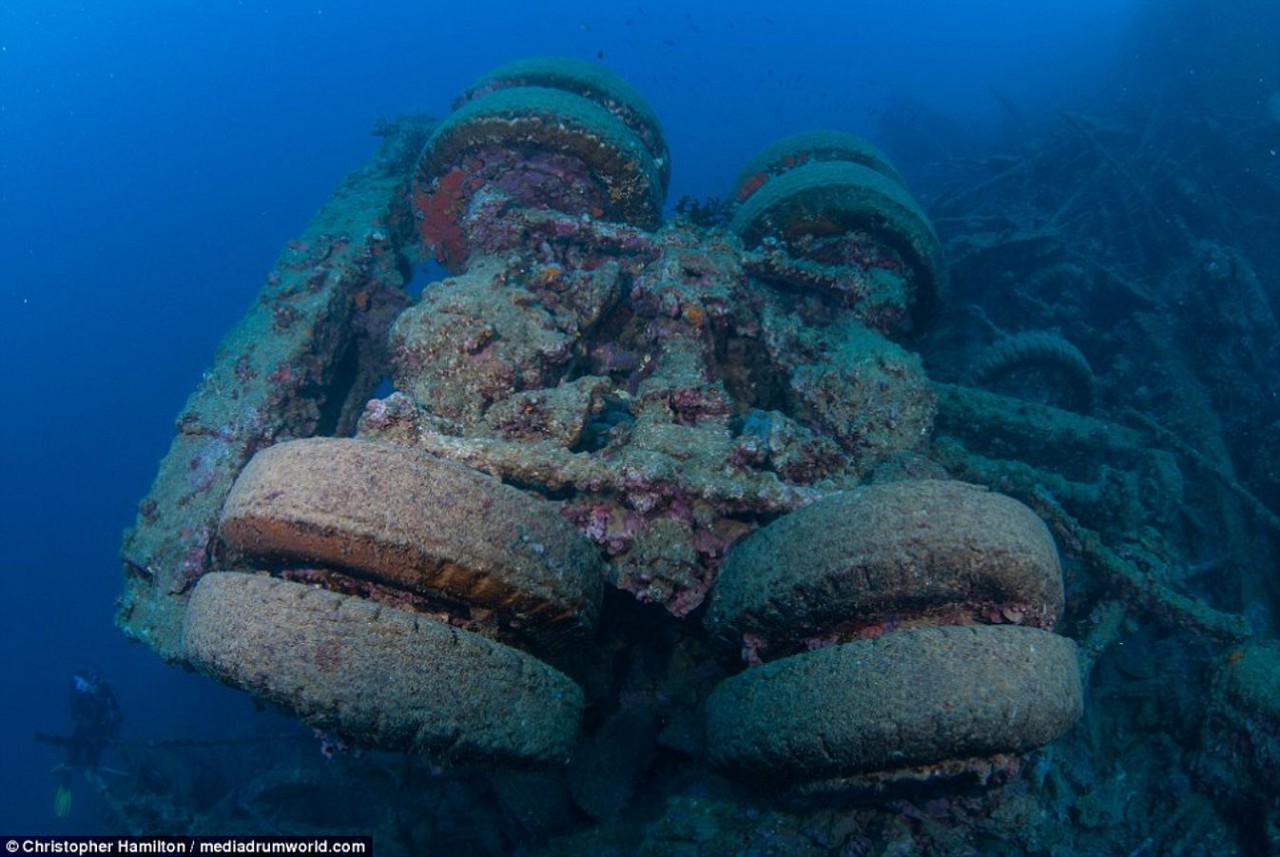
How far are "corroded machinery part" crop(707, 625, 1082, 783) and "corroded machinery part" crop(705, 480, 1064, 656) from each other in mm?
164

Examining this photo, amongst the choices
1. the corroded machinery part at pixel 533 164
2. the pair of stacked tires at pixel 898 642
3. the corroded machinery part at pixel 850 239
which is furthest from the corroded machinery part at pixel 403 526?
the corroded machinery part at pixel 533 164

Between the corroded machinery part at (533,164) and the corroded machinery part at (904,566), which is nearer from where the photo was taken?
the corroded machinery part at (904,566)

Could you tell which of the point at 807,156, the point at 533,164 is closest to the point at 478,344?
the point at 533,164

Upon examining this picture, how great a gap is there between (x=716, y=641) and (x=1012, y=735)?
124 centimetres

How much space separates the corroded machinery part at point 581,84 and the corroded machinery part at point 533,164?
579 millimetres

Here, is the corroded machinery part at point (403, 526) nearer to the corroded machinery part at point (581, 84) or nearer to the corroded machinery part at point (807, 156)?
the corroded machinery part at point (581, 84)

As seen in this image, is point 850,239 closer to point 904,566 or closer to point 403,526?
point 904,566

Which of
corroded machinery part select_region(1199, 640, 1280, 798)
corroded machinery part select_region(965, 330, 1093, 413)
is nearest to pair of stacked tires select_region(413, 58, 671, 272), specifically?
corroded machinery part select_region(965, 330, 1093, 413)

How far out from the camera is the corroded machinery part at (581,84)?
6.79m

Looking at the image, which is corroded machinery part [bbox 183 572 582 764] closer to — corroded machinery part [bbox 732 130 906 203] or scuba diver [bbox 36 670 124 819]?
corroded machinery part [bbox 732 130 906 203]

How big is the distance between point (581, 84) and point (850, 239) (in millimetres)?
3057

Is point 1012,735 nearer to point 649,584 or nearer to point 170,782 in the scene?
point 649,584

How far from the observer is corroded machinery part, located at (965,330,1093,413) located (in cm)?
605

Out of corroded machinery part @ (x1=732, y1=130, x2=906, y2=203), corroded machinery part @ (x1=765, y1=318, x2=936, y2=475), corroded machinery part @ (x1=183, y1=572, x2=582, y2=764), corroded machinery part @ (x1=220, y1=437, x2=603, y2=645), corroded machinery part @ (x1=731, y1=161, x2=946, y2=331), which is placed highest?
corroded machinery part @ (x1=732, y1=130, x2=906, y2=203)
